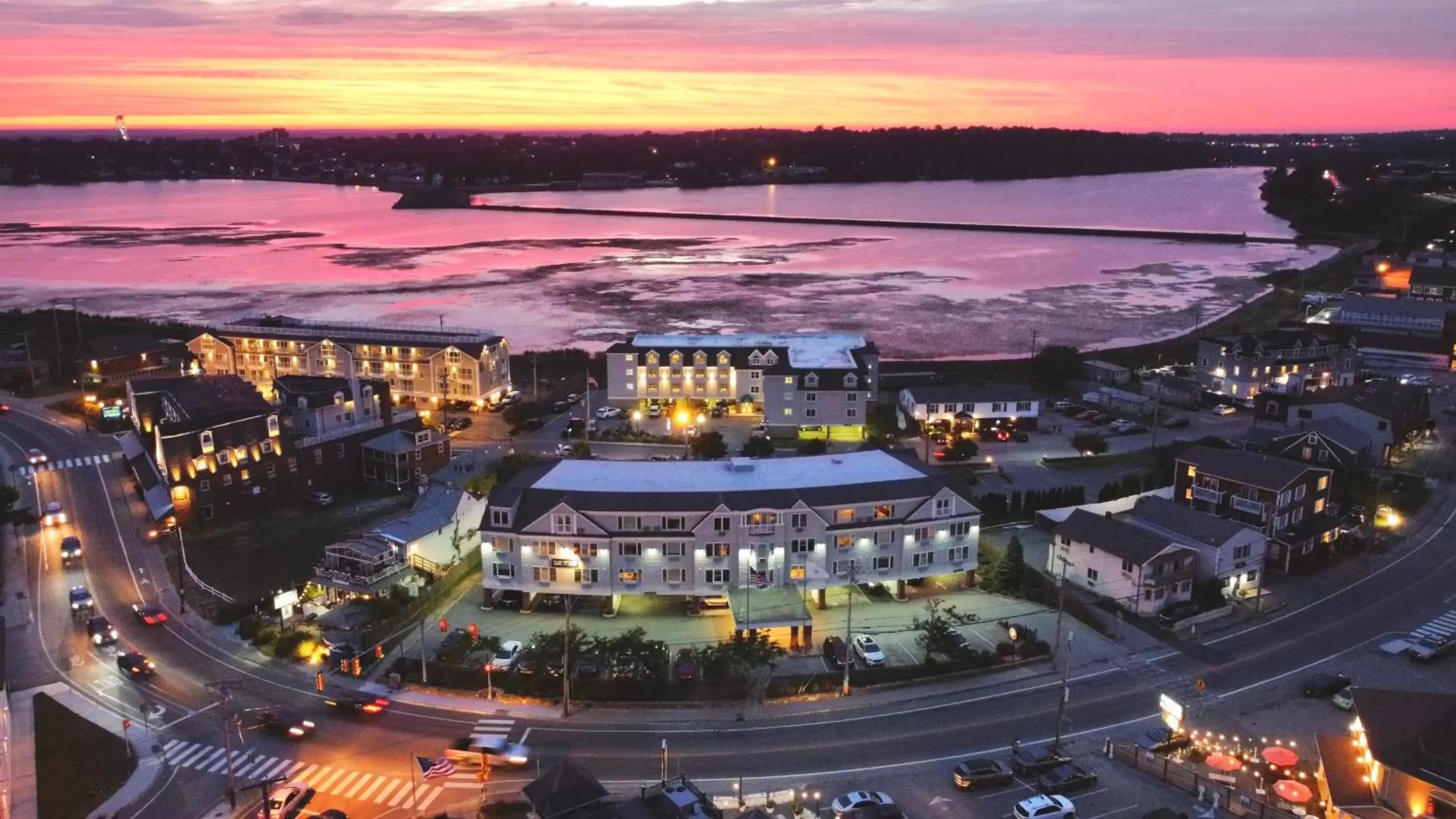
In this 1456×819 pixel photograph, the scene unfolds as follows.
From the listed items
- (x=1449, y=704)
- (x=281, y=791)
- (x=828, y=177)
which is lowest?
(x=281, y=791)

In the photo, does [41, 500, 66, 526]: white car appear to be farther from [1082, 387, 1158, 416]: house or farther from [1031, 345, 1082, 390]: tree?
[1031, 345, 1082, 390]: tree

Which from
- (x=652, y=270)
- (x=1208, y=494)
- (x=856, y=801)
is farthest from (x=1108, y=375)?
(x=652, y=270)

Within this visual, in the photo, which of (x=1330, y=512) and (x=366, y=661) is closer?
(x=366, y=661)

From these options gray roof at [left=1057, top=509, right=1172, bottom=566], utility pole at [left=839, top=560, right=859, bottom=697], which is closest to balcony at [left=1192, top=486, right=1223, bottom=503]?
gray roof at [left=1057, top=509, right=1172, bottom=566]

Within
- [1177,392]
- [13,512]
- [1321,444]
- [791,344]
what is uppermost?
[791,344]

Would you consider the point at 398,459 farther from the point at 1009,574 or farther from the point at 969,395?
the point at 969,395

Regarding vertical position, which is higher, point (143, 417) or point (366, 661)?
point (143, 417)

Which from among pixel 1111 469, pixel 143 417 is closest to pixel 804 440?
pixel 1111 469

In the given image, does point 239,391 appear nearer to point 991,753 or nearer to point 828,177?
point 991,753
